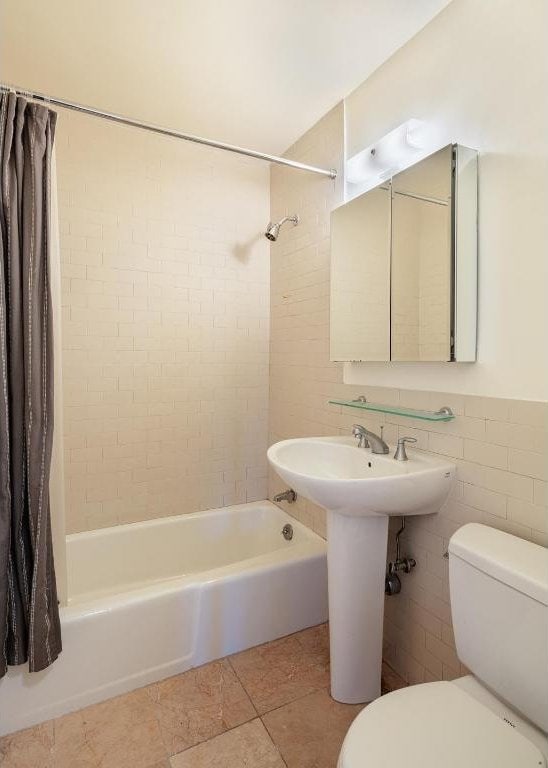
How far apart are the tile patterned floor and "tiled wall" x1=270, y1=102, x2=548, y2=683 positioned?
325 millimetres

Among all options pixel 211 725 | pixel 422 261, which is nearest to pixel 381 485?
pixel 422 261

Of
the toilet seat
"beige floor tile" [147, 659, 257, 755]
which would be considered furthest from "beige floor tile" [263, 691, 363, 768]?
the toilet seat

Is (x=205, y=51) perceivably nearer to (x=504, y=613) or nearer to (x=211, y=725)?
(x=504, y=613)

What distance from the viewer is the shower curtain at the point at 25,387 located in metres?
1.30

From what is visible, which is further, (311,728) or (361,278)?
(361,278)

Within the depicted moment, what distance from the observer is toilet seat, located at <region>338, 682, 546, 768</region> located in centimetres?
82

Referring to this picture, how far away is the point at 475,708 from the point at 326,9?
2106 millimetres

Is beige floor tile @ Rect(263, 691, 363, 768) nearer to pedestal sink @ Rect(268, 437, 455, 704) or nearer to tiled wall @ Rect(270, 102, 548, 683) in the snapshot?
pedestal sink @ Rect(268, 437, 455, 704)

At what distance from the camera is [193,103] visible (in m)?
1.88

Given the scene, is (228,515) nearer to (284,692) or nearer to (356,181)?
(284,692)

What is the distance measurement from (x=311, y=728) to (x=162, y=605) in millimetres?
683

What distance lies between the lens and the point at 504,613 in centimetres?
97

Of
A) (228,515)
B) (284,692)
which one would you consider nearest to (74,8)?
(228,515)

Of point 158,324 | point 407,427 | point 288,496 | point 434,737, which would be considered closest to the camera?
point 434,737
